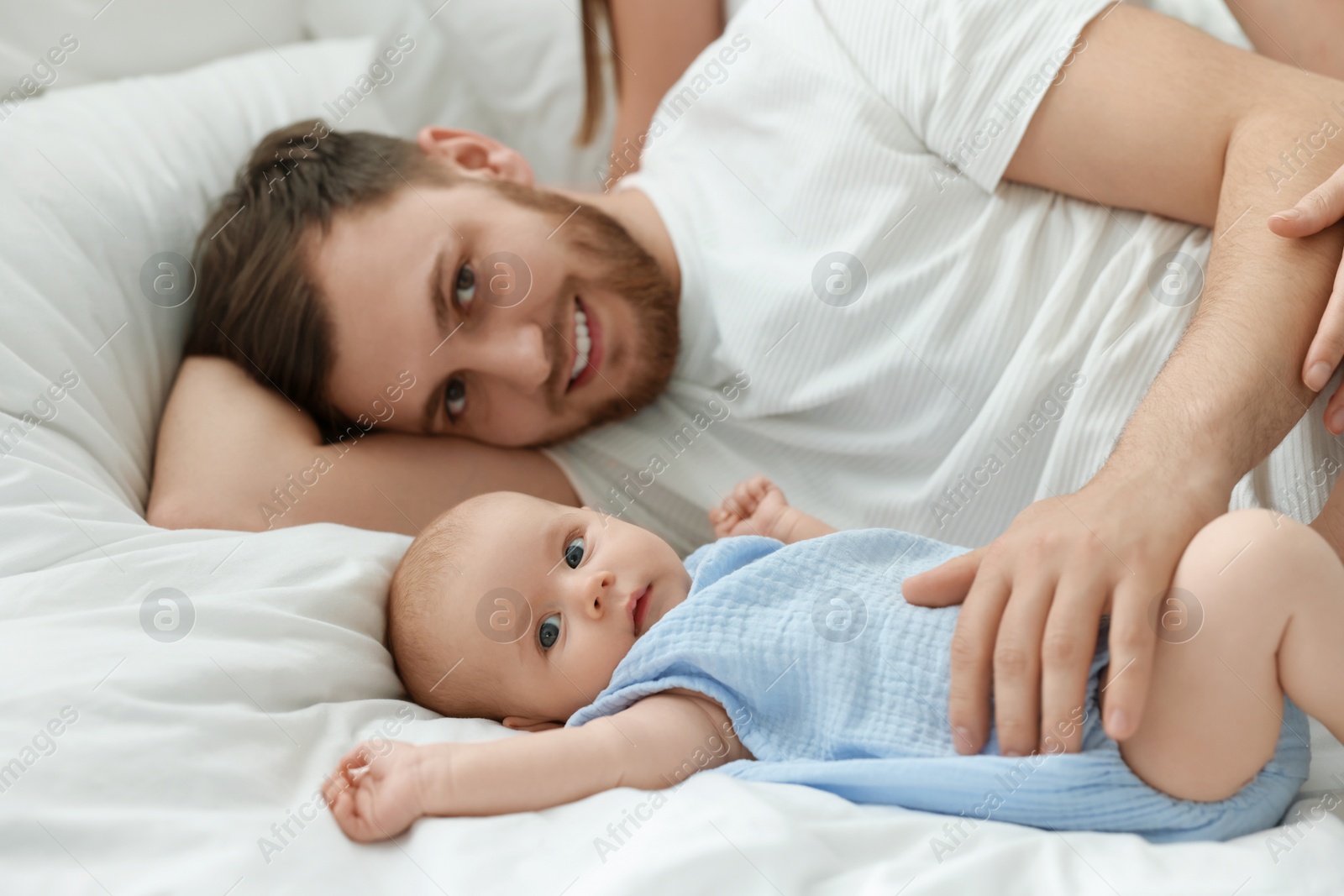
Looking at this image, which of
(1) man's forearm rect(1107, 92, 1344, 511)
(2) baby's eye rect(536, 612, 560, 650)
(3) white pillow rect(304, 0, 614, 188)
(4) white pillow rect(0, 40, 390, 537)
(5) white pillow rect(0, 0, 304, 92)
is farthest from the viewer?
(3) white pillow rect(304, 0, 614, 188)

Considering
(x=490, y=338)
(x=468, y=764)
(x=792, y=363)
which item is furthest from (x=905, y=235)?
(x=468, y=764)

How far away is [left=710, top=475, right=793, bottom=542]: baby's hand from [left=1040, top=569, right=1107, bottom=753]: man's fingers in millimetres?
534

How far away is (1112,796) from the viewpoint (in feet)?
2.86

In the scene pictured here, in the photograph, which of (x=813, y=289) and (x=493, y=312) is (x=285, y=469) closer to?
(x=493, y=312)

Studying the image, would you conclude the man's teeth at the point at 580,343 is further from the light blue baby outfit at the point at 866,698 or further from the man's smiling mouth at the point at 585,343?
the light blue baby outfit at the point at 866,698

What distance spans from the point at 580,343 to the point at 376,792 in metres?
0.82

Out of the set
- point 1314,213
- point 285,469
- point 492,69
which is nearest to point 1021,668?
point 1314,213

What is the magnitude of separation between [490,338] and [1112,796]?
1.00 m

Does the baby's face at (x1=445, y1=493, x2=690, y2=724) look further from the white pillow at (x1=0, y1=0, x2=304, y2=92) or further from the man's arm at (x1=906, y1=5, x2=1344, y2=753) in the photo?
the white pillow at (x1=0, y1=0, x2=304, y2=92)

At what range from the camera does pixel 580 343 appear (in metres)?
1.57

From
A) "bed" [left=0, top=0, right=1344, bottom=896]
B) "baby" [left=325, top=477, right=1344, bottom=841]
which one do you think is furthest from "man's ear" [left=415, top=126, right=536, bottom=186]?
"baby" [left=325, top=477, right=1344, bottom=841]

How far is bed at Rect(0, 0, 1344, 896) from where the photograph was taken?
79 cm

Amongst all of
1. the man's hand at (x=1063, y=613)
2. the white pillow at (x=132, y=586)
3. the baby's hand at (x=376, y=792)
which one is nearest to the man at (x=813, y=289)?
the white pillow at (x=132, y=586)

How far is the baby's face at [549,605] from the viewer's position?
1105 mm
